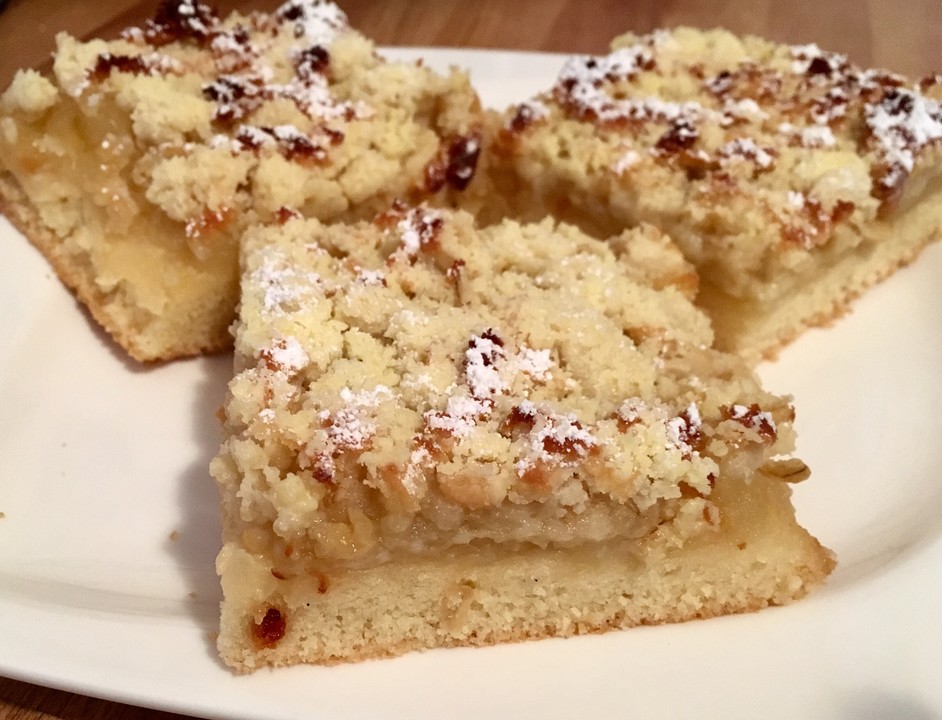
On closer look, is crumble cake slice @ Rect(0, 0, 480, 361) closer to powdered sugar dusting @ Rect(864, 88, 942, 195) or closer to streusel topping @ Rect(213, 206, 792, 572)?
streusel topping @ Rect(213, 206, 792, 572)

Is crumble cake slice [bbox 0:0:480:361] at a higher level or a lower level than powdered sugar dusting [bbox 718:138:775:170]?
lower

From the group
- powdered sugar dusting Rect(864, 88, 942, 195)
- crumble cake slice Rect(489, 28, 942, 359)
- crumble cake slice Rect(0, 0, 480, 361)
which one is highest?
powdered sugar dusting Rect(864, 88, 942, 195)

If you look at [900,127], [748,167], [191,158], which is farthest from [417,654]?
Answer: [900,127]

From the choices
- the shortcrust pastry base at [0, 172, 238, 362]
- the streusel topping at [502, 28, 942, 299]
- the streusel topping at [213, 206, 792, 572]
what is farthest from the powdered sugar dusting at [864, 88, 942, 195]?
the shortcrust pastry base at [0, 172, 238, 362]

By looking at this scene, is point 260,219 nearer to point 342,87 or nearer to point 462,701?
point 342,87

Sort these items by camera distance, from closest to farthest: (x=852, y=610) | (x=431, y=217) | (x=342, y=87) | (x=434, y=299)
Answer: (x=852, y=610) < (x=434, y=299) < (x=431, y=217) < (x=342, y=87)

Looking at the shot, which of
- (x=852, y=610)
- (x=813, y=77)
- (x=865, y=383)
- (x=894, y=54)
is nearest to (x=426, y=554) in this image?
(x=852, y=610)

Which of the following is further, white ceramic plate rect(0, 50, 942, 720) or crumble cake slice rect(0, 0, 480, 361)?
crumble cake slice rect(0, 0, 480, 361)
